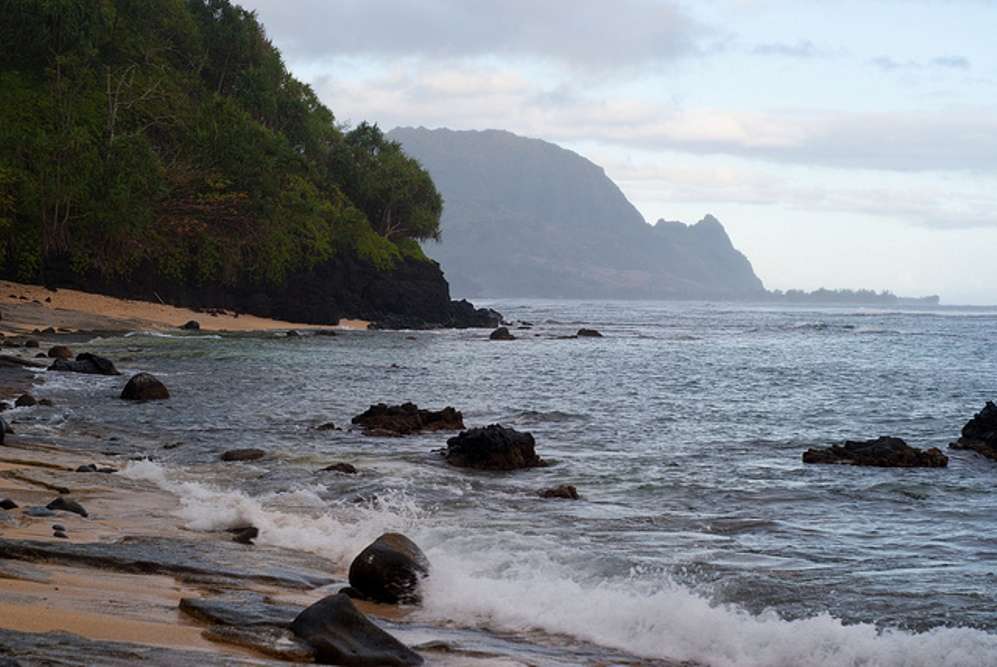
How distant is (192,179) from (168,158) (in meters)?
2.46

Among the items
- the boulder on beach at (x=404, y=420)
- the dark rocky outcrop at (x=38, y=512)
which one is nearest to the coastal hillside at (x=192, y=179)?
the boulder on beach at (x=404, y=420)

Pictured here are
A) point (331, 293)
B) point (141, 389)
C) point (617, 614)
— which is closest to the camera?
point (617, 614)

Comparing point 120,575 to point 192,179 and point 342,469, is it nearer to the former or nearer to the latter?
point 342,469

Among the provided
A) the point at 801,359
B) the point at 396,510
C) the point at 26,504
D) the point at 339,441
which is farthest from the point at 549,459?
the point at 801,359

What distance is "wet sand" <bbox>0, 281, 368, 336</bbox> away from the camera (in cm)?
4175

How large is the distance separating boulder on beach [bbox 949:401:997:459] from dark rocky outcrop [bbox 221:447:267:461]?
40.6 feet

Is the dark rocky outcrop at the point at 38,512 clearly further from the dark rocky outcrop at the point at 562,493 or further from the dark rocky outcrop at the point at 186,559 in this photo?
the dark rocky outcrop at the point at 562,493

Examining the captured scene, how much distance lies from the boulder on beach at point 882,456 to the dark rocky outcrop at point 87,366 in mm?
16691

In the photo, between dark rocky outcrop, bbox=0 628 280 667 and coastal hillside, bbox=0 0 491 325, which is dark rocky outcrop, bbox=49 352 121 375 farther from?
dark rocky outcrop, bbox=0 628 280 667

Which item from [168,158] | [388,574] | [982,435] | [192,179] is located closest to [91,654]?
[388,574]

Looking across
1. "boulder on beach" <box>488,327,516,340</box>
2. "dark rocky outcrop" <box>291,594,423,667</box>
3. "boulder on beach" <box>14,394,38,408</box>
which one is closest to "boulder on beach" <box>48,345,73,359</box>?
"boulder on beach" <box>14,394,38,408</box>

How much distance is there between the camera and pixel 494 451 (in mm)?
16719

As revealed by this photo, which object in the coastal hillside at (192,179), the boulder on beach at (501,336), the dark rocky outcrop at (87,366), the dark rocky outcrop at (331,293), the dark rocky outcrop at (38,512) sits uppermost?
the coastal hillside at (192,179)

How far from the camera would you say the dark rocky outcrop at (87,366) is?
2656cm
